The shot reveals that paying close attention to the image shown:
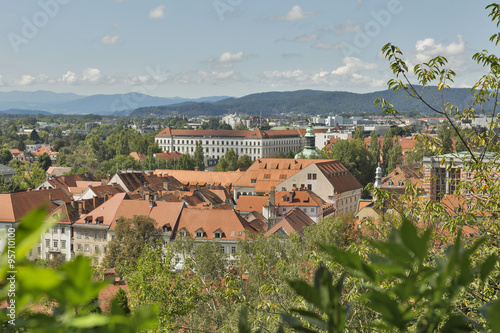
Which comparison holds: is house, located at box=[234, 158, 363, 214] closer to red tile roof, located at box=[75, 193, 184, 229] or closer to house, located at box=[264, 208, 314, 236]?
house, located at box=[264, 208, 314, 236]

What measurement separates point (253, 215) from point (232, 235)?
246 inches

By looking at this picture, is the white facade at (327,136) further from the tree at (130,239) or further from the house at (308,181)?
the tree at (130,239)

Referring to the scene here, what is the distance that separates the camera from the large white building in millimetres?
142775

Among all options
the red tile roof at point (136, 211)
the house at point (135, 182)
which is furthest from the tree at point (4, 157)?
the red tile roof at point (136, 211)

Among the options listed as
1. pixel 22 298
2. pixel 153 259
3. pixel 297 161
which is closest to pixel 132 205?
pixel 153 259

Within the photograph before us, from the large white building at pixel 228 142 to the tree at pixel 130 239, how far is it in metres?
99.4

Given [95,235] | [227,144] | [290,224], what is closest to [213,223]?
[290,224]

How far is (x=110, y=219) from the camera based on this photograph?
150ft

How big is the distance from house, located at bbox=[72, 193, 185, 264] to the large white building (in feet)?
303

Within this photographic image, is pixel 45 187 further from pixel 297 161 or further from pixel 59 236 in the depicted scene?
pixel 297 161

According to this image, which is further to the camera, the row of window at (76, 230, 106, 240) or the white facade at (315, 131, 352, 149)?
the white facade at (315, 131, 352, 149)

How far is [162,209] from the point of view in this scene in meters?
46.1

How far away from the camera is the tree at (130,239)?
122ft

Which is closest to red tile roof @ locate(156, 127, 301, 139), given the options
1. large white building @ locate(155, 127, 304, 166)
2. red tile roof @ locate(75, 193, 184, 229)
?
large white building @ locate(155, 127, 304, 166)
